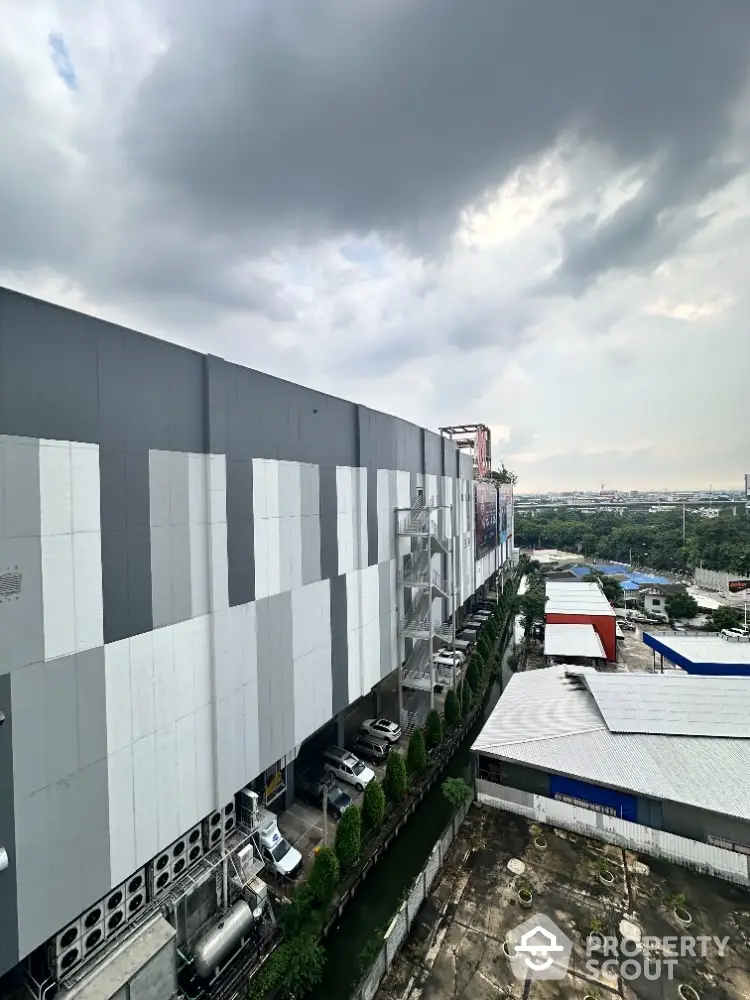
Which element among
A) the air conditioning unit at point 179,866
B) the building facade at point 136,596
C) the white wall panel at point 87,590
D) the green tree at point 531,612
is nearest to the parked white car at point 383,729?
the building facade at point 136,596

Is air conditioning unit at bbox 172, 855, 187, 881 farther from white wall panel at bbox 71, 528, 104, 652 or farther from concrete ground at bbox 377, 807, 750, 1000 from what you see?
white wall panel at bbox 71, 528, 104, 652

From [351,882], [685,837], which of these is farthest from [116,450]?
[685,837]

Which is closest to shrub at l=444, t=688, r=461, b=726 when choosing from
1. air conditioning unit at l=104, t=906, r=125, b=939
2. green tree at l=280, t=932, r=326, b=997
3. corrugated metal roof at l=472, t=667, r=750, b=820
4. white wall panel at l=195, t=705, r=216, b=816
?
corrugated metal roof at l=472, t=667, r=750, b=820

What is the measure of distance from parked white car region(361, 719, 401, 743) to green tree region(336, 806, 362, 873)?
221 inches

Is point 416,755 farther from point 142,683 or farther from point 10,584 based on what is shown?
point 10,584

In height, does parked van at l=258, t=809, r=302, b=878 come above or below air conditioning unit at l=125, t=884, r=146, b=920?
below

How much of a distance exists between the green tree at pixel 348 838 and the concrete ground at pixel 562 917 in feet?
7.36

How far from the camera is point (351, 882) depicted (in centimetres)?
1021

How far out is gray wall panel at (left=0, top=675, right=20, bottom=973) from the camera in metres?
6.20

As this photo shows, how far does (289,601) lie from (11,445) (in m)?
6.83

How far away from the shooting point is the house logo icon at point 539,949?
6.86 m

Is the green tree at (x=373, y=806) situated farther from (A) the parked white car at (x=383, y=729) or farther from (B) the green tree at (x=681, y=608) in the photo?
(B) the green tree at (x=681, y=608)

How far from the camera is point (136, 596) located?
313 inches

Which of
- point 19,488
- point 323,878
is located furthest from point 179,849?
point 19,488
